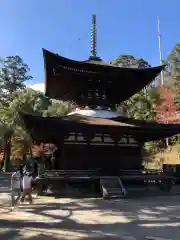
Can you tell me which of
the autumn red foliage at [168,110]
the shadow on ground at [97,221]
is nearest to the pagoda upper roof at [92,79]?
the shadow on ground at [97,221]

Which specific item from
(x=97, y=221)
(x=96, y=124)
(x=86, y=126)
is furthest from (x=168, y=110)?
(x=97, y=221)

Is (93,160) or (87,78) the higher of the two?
(87,78)

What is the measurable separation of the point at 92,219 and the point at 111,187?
18.8 feet

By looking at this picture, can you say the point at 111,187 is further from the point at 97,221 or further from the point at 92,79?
the point at 92,79

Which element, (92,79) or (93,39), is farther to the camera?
(93,39)

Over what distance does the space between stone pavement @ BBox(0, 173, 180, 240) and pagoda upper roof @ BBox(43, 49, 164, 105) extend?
8.02 meters

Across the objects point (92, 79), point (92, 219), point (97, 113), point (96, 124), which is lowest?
point (92, 219)

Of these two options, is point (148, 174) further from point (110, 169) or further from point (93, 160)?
point (93, 160)

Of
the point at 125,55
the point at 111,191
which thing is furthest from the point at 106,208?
the point at 125,55

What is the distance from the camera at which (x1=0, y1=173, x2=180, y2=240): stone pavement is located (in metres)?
7.56

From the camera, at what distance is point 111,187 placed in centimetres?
1517

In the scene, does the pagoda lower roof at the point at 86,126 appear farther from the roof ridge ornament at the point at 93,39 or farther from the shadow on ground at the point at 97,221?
the roof ridge ornament at the point at 93,39

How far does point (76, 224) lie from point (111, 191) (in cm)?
606

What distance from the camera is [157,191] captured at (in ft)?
55.9
